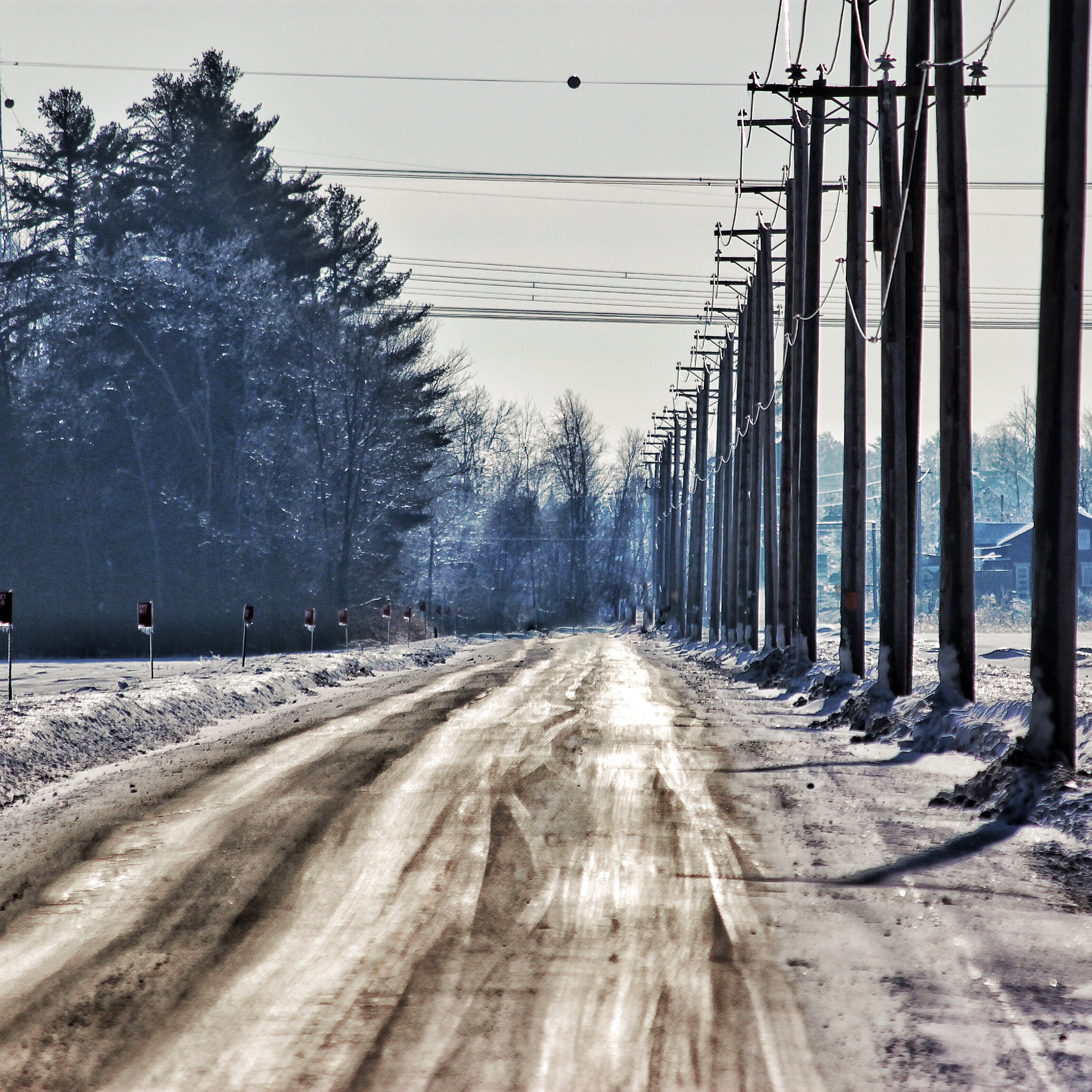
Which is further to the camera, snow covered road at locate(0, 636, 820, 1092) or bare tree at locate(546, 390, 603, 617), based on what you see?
bare tree at locate(546, 390, 603, 617)

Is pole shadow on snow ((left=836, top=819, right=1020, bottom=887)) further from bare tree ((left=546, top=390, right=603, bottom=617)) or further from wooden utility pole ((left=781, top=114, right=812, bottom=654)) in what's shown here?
bare tree ((left=546, top=390, right=603, bottom=617))

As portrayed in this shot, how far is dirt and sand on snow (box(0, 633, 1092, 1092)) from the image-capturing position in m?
4.80

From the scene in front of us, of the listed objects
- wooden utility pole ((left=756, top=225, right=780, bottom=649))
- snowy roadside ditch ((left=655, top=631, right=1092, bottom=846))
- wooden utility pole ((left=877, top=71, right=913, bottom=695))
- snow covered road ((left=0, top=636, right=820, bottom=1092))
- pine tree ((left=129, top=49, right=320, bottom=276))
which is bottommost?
snow covered road ((left=0, top=636, right=820, bottom=1092))

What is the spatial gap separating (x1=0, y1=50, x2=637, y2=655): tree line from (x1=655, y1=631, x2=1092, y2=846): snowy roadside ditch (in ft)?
82.3

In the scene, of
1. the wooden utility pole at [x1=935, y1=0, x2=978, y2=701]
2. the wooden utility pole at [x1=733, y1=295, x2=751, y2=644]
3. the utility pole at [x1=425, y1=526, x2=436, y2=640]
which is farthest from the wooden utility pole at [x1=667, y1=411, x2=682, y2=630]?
the wooden utility pole at [x1=935, y1=0, x2=978, y2=701]

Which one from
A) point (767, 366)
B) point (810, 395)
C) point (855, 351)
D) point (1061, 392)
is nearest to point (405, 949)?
point (1061, 392)

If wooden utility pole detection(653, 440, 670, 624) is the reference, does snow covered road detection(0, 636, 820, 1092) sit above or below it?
below

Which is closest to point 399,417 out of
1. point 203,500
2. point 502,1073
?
point 203,500

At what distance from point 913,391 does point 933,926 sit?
12.5 m

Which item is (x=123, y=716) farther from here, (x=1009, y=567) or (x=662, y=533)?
(x=1009, y=567)

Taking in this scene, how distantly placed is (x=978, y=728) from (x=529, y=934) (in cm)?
885

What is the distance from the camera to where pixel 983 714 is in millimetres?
14359

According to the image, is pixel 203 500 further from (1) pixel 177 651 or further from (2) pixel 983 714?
(2) pixel 983 714

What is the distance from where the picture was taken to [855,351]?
70.7ft
